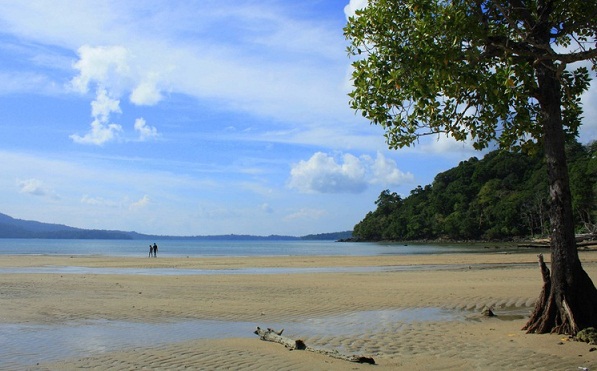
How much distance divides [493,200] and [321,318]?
457 ft

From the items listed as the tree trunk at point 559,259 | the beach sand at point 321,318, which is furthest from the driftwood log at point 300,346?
the tree trunk at point 559,259

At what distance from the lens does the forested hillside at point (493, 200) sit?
101750 mm

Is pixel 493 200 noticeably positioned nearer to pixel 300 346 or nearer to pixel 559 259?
pixel 559 259

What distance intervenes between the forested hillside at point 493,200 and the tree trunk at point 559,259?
83810mm

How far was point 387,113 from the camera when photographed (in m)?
11.1

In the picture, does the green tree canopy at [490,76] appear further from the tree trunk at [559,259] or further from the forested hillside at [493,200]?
the forested hillside at [493,200]

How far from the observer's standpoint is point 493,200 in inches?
5630

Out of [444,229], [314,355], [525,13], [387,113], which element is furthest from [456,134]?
[444,229]

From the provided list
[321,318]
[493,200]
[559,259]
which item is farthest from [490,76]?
[493,200]

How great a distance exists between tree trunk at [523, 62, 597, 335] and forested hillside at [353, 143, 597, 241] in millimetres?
83810

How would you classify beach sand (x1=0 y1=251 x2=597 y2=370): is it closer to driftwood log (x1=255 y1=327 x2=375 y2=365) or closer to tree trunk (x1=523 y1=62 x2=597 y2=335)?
driftwood log (x1=255 y1=327 x2=375 y2=365)

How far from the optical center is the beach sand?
354 inches

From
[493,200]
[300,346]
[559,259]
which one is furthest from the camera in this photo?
[493,200]

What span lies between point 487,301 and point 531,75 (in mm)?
8486
